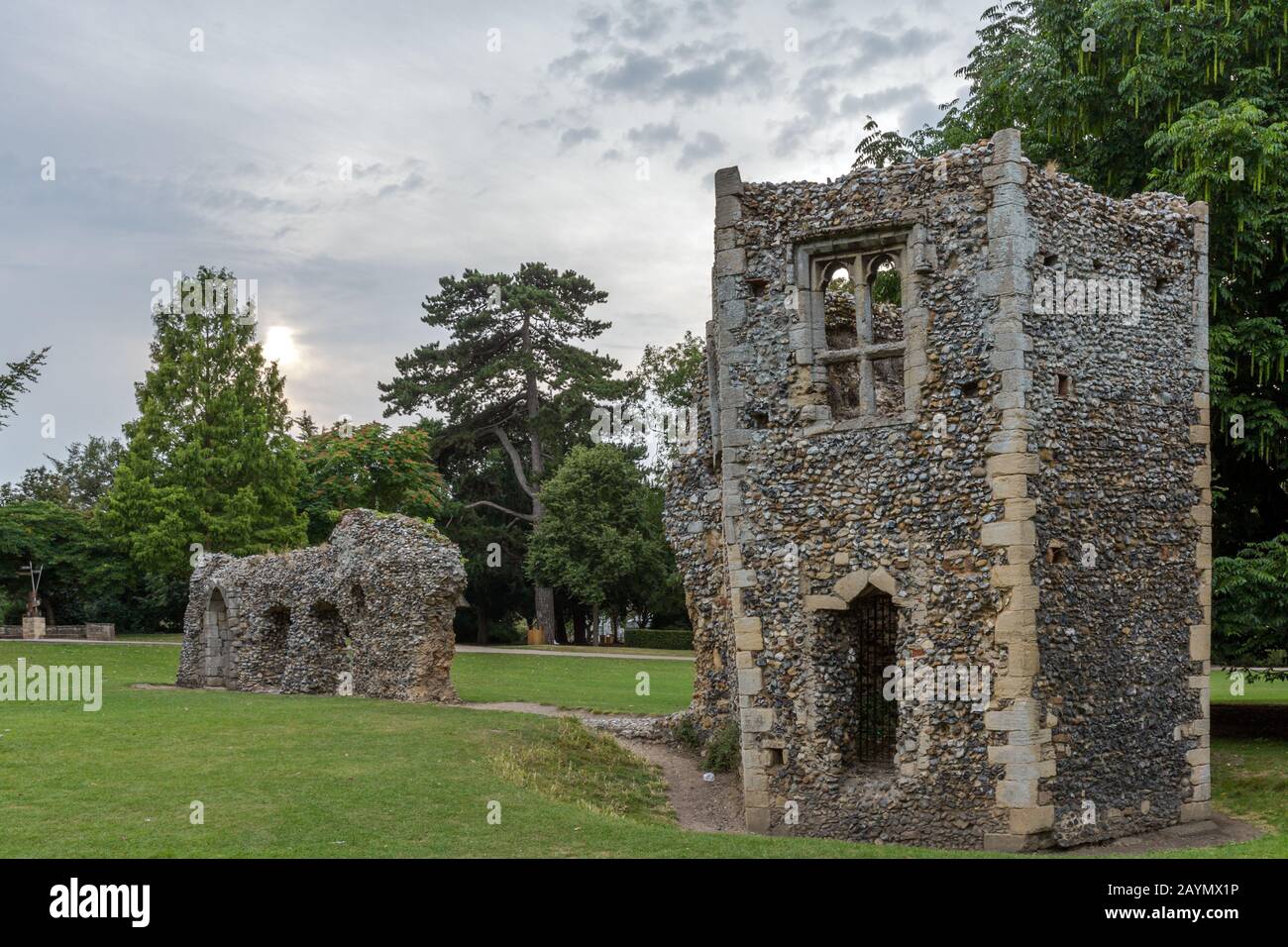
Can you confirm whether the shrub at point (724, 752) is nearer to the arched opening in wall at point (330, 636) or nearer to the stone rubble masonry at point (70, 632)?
the arched opening in wall at point (330, 636)

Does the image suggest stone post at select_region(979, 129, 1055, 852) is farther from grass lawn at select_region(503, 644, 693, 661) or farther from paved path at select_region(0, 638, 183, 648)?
paved path at select_region(0, 638, 183, 648)

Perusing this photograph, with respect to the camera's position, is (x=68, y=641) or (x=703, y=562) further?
(x=68, y=641)

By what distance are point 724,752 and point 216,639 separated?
1615 cm

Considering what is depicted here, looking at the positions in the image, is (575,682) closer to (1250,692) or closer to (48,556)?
(1250,692)

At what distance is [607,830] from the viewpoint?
45.2 ft

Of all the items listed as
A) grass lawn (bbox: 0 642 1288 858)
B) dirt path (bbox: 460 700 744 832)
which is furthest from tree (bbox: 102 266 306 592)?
dirt path (bbox: 460 700 744 832)

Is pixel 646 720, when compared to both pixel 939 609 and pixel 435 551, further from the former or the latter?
pixel 939 609

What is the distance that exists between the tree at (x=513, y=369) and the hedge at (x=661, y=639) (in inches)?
154

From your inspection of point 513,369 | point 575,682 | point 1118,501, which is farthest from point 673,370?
point 1118,501

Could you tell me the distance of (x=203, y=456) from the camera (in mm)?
42938

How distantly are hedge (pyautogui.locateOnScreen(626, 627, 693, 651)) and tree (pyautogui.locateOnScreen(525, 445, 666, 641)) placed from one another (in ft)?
6.68
